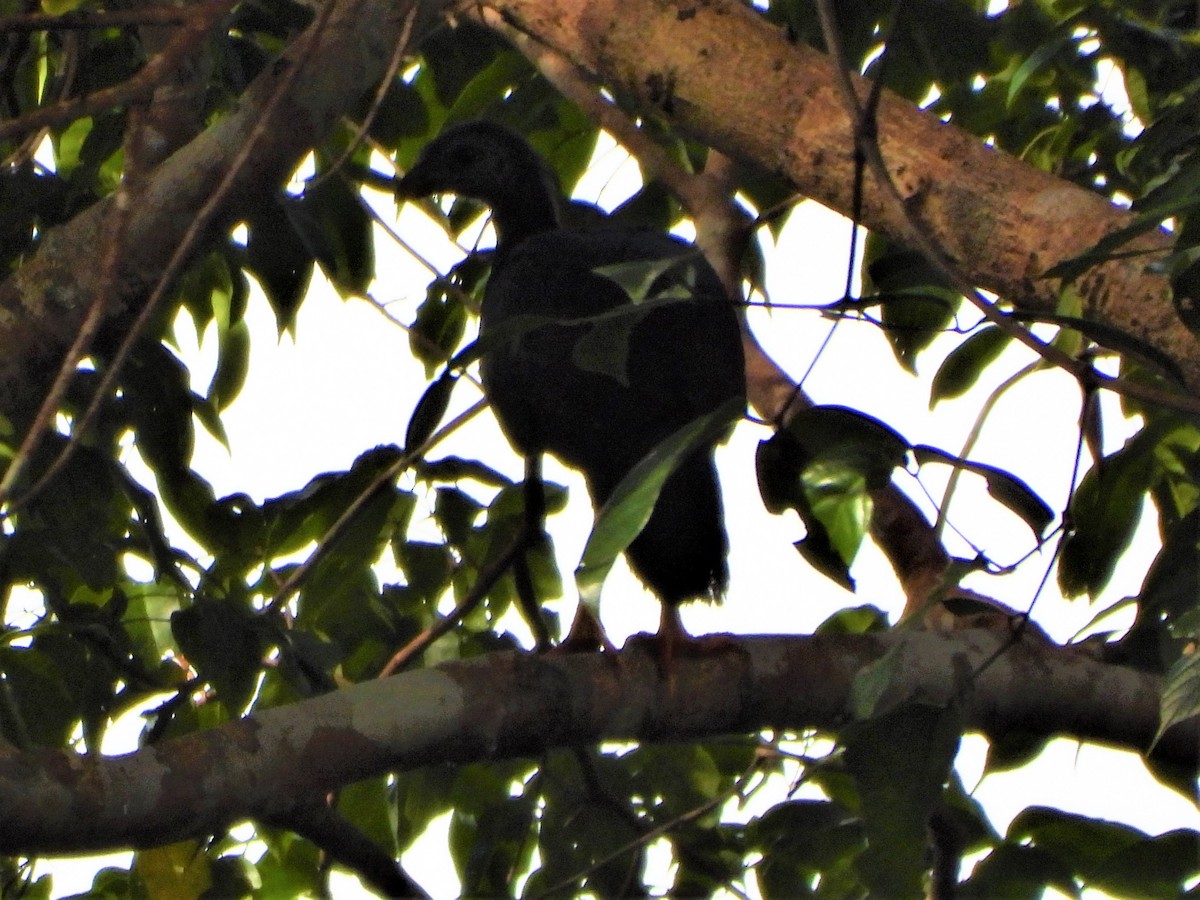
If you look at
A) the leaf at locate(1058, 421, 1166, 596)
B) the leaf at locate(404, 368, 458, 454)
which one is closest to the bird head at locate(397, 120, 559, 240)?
the leaf at locate(404, 368, 458, 454)

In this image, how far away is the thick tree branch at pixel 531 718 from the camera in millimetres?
1646

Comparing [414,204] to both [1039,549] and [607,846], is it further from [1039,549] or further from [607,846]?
[1039,549]

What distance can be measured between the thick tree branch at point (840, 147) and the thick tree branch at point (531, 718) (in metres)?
0.54

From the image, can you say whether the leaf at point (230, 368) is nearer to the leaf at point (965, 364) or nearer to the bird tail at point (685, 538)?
the bird tail at point (685, 538)

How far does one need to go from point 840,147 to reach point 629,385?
1.85 feet

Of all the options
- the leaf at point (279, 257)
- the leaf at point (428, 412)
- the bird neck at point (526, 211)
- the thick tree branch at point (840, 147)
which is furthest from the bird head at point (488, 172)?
the leaf at point (428, 412)

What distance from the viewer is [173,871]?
8.17 ft

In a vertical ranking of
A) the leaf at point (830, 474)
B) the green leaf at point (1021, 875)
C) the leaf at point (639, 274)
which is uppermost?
the leaf at point (639, 274)

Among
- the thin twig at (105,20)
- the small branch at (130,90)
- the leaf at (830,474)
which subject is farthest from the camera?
the leaf at (830,474)

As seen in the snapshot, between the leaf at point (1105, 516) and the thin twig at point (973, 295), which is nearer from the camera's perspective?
the thin twig at point (973, 295)

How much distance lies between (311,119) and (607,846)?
1277mm

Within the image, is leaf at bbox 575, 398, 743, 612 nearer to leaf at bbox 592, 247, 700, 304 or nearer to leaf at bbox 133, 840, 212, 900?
leaf at bbox 592, 247, 700, 304

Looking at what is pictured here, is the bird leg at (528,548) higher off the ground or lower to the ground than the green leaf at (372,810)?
higher

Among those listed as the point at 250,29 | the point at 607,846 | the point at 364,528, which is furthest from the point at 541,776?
the point at 250,29
